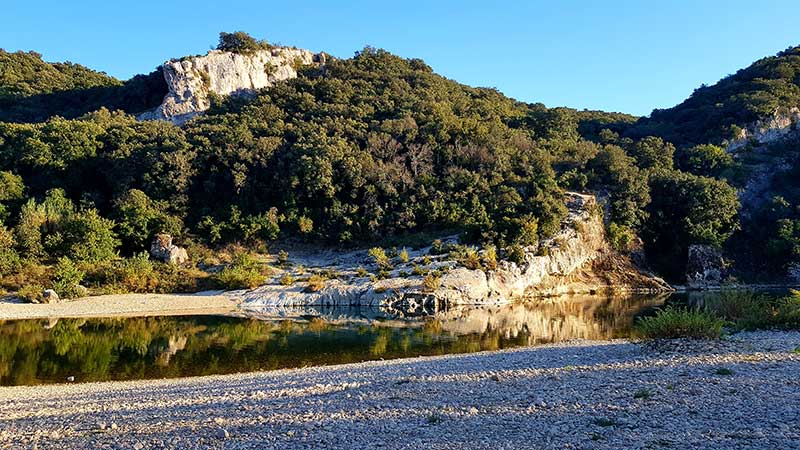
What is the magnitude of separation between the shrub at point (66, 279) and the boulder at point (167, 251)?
7.88 m

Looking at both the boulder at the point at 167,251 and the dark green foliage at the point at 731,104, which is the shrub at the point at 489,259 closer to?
the boulder at the point at 167,251

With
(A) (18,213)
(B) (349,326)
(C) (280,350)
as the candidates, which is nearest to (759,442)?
(C) (280,350)

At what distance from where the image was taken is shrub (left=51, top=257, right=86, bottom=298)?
42.2 meters

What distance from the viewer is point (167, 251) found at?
5225cm

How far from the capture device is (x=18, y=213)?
182 feet

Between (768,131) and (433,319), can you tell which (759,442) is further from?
(768,131)

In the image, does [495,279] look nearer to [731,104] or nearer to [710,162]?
[710,162]

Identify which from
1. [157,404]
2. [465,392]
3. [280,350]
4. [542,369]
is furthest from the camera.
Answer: [280,350]

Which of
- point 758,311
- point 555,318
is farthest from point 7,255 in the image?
point 758,311

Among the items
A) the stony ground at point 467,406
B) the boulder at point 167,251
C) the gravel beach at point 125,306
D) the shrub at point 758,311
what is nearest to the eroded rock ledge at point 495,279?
the gravel beach at point 125,306

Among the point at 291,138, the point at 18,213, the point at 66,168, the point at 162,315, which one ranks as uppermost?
the point at 291,138

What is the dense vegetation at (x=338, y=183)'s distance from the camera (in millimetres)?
56188

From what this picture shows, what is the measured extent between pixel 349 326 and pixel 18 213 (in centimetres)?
4197

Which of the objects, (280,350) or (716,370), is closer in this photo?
(716,370)
